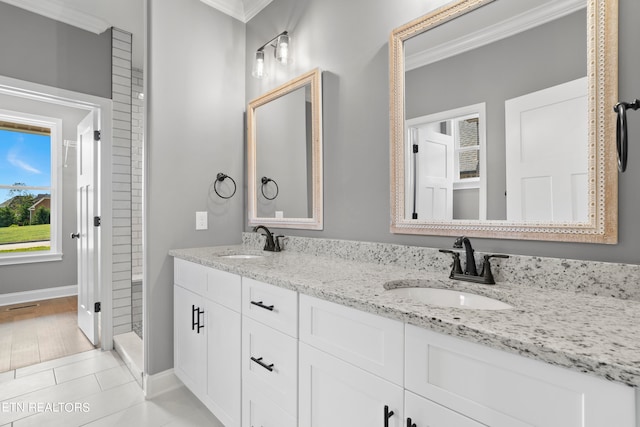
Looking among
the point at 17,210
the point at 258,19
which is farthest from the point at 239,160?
the point at 17,210

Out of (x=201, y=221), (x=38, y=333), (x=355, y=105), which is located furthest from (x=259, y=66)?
(x=38, y=333)

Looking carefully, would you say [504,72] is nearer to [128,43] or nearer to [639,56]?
[639,56]

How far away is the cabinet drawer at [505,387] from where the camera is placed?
0.57 m

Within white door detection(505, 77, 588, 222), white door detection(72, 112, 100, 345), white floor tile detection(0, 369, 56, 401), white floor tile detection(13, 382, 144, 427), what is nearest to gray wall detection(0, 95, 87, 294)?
white door detection(72, 112, 100, 345)

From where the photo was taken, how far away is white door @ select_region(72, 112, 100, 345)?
2795mm

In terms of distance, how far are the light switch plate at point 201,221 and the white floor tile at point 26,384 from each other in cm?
140

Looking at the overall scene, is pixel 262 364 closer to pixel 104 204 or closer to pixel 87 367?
pixel 87 367

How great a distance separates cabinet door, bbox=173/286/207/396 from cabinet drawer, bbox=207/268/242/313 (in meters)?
0.16

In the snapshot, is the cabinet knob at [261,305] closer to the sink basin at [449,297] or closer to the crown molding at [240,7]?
the sink basin at [449,297]

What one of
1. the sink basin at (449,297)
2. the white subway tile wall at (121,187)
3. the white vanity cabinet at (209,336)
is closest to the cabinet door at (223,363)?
the white vanity cabinet at (209,336)

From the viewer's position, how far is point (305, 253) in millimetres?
1974

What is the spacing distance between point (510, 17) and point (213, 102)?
1.84 m

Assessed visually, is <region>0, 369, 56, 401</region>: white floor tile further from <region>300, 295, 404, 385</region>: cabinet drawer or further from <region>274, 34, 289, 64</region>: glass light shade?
<region>274, 34, 289, 64</region>: glass light shade

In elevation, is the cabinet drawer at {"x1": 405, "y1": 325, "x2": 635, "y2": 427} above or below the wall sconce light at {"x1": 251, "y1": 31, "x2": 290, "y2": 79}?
below
